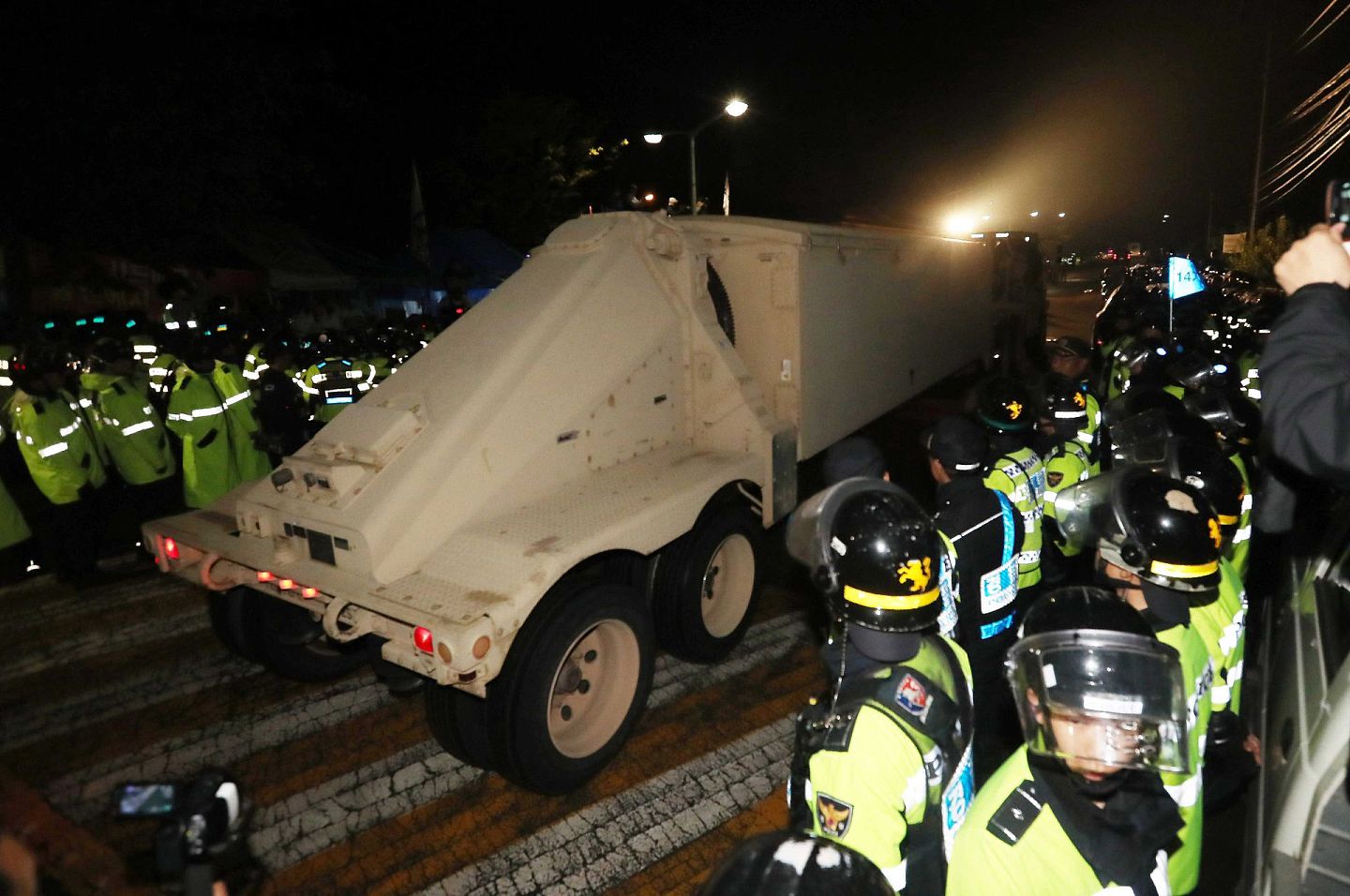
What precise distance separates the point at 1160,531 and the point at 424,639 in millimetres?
2872

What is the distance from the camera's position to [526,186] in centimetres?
2931

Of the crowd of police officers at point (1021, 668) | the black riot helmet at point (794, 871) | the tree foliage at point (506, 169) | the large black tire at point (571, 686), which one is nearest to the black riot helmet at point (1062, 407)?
the crowd of police officers at point (1021, 668)

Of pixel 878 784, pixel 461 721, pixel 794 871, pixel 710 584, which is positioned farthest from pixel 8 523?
pixel 794 871

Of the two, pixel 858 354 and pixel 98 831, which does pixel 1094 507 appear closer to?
pixel 858 354

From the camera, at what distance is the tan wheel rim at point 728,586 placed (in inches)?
217

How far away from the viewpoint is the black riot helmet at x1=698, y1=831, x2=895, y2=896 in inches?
49.1

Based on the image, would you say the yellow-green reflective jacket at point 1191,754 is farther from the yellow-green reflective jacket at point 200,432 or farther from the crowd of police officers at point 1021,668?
the yellow-green reflective jacket at point 200,432

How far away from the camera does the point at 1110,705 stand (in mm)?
1697

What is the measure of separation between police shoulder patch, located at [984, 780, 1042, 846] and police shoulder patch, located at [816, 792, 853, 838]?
327 millimetres

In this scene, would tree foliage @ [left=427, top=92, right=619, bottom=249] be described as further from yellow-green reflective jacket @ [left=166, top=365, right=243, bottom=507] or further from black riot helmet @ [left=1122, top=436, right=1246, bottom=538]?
black riot helmet @ [left=1122, top=436, right=1246, bottom=538]

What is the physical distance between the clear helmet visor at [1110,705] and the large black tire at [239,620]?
4.83 m

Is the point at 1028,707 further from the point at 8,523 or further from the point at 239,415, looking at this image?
the point at 239,415

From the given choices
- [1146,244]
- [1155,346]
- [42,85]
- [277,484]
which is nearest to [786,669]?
[277,484]

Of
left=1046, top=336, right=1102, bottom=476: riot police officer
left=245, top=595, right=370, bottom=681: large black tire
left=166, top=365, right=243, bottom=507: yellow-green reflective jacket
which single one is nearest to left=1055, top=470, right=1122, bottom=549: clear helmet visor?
left=1046, top=336, right=1102, bottom=476: riot police officer
